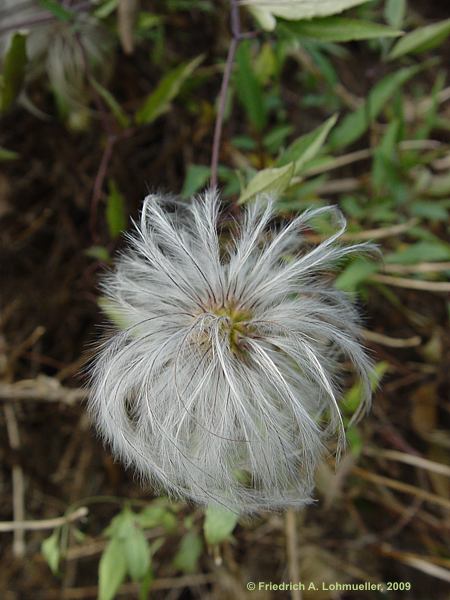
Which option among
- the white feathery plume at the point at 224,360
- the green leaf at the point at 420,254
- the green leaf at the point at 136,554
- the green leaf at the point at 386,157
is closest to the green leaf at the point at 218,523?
the white feathery plume at the point at 224,360

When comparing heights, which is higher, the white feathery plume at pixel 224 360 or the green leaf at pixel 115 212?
the green leaf at pixel 115 212

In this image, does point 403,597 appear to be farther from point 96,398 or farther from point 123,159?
point 123,159

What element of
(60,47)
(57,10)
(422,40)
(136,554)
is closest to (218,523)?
(136,554)

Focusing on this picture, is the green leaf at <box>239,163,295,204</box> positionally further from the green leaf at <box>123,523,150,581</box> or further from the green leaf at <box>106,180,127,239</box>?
the green leaf at <box>123,523,150,581</box>

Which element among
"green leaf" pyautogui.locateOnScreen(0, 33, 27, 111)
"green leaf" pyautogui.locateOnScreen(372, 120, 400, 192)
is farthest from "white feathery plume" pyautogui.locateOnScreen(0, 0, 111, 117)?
"green leaf" pyautogui.locateOnScreen(372, 120, 400, 192)

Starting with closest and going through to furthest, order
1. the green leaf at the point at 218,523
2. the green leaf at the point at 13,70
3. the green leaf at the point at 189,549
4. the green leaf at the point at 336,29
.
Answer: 1. the green leaf at the point at 218,523
2. the green leaf at the point at 336,29
3. the green leaf at the point at 13,70
4. the green leaf at the point at 189,549

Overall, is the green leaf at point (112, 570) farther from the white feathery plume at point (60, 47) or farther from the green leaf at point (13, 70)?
the white feathery plume at point (60, 47)
